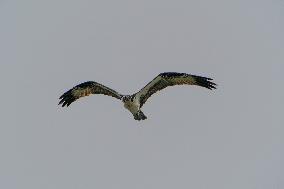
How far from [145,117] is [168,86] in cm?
129

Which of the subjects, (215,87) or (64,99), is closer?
(215,87)

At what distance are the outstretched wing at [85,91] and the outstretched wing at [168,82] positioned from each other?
83cm

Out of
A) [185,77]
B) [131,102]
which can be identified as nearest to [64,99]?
[131,102]

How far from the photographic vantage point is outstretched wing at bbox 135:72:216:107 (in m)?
25.4

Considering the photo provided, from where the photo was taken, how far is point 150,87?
84.4ft

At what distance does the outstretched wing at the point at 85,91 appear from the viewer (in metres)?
26.0

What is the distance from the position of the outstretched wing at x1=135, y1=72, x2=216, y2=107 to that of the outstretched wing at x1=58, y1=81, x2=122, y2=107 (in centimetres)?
83

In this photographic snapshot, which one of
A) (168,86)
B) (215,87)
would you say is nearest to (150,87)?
(168,86)

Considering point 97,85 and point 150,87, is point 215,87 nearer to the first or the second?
point 150,87

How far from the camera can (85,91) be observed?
26703 mm

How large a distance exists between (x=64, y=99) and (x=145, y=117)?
319 cm

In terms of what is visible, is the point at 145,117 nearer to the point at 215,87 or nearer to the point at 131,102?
the point at 131,102

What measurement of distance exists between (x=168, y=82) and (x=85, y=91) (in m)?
3.06

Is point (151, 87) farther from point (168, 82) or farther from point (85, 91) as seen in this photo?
point (85, 91)
